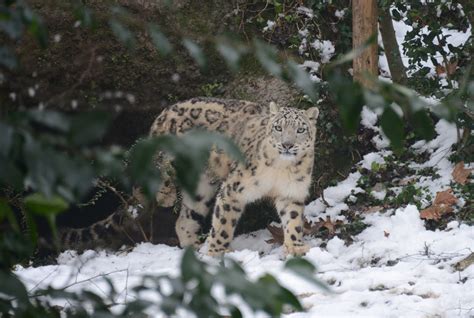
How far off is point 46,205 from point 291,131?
596 centimetres

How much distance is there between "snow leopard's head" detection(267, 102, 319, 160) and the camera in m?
7.84

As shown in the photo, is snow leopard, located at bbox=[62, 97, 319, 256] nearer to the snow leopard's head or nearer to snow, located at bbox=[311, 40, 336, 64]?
the snow leopard's head

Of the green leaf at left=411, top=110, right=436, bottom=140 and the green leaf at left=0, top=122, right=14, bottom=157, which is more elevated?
the green leaf at left=0, top=122, right=14, bottom=157

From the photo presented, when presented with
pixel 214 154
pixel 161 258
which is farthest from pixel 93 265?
pixel 214 154

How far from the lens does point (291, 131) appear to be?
7836 mm

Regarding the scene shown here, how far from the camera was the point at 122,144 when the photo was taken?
10.0 metres

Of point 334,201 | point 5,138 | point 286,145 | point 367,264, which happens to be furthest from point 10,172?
point 334,201

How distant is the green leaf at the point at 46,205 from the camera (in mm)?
1909

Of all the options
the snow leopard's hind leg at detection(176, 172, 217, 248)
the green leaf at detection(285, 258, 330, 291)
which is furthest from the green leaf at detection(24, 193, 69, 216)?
the snow leopard's hind leg at detection(176, 172, 217, 248)

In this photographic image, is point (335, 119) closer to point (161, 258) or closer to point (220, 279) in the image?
point (161, 258)

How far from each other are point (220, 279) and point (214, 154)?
6895 millimetres

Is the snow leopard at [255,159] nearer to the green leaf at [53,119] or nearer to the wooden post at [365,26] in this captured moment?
the wooden post at [365,26]

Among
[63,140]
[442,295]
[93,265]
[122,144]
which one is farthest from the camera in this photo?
[122,144]

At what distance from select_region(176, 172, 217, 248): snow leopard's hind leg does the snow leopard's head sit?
4.40 ft
